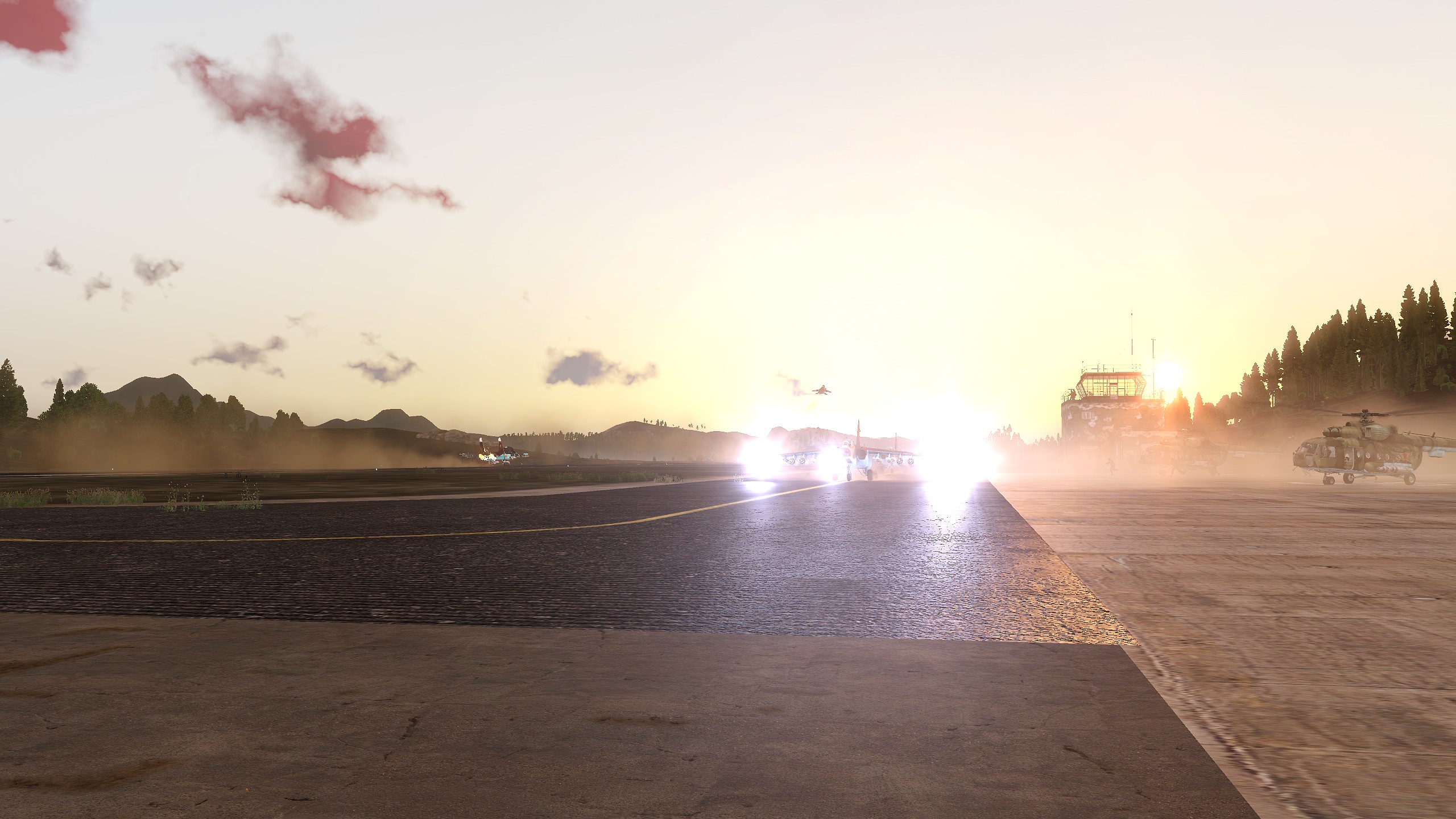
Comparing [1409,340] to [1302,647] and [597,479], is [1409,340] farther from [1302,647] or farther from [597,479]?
→ [1302,647]

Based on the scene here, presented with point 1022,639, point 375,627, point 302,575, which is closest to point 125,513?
point 302,575

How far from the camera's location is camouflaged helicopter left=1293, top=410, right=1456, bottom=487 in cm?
4769

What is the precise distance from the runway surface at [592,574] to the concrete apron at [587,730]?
1191 mm

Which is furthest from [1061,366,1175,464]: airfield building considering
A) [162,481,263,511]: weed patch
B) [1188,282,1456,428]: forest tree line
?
[162,481,263,511]: weed patch

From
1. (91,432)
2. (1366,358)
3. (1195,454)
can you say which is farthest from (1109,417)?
(91,432)

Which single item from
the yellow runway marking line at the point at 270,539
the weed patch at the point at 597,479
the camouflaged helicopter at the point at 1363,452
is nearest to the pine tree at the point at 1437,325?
the camouflaged helicopter at the point at 1363,452

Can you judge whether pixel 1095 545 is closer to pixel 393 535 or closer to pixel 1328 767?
pixel 1328 767

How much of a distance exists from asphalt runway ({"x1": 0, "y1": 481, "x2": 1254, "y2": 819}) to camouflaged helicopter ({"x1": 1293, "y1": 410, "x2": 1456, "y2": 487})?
44.7m

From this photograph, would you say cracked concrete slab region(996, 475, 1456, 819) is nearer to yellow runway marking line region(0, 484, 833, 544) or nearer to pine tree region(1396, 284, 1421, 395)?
yellow runway marking line region(0, 484, 833, 544)

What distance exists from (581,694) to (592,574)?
6196mm

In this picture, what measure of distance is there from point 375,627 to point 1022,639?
5.77m

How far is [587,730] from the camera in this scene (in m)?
5.12

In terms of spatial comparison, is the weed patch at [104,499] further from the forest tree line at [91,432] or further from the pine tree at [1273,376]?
the pine tree at [1273,376]

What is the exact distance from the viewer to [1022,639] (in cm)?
777
